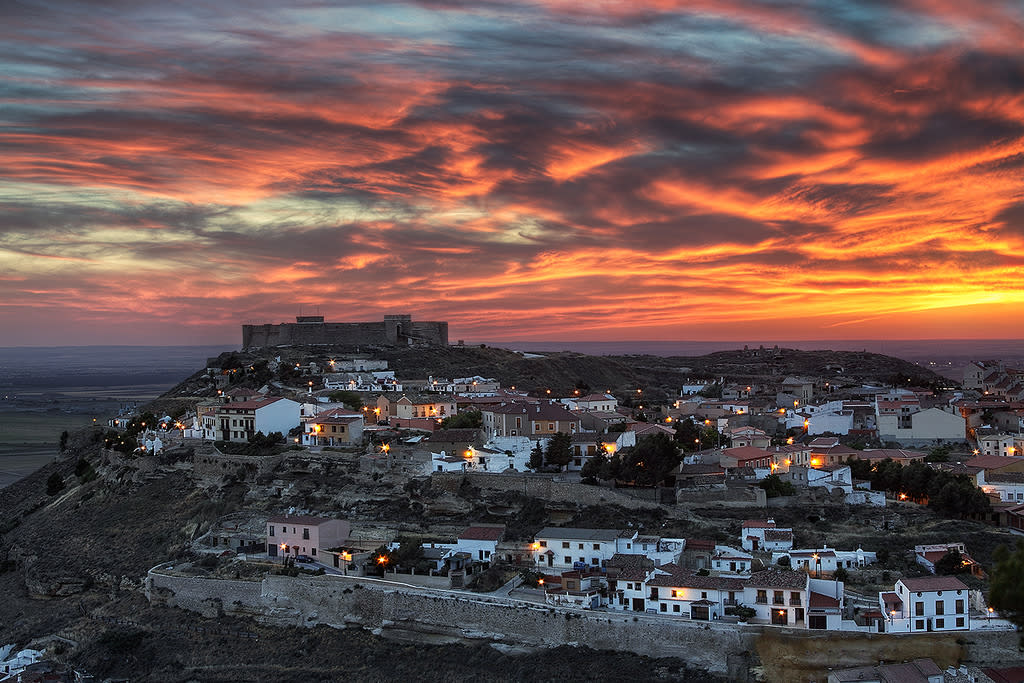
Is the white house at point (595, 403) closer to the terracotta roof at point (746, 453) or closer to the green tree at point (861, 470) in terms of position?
the terracotta roof at point (746, 453)

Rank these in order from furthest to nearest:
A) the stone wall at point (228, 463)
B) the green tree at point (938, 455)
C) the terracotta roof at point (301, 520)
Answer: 1. the stone wall at point (228, 463)
2. the green tree at point (938, 455)
3. the terracotta roof at point (301, 520)

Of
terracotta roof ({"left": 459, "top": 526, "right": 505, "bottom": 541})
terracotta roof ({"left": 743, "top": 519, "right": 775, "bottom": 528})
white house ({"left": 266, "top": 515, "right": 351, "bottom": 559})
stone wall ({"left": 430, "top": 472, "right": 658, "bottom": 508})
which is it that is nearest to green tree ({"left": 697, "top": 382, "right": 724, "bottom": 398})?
stone wall ({"left": 430, "top": 472, "right": 658, "bottom": 508})

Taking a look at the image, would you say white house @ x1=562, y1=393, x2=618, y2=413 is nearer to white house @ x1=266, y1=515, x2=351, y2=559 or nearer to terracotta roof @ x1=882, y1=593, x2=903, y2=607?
white house @ x1=266, y1=515, x2=351, y2=559

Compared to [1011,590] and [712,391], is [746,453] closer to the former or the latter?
[1011,590]

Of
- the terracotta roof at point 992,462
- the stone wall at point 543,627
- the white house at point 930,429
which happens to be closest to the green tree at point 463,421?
the stone wall at point 543,627

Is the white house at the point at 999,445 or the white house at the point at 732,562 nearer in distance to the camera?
the white house at the point at 732,562

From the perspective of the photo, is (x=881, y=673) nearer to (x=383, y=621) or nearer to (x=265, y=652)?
(x=383, y=621)
